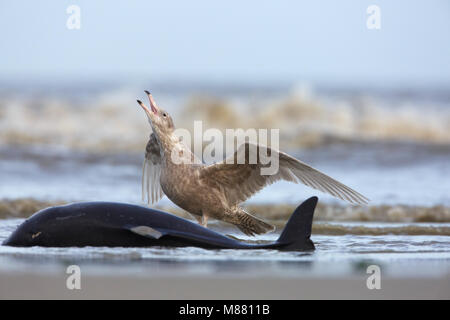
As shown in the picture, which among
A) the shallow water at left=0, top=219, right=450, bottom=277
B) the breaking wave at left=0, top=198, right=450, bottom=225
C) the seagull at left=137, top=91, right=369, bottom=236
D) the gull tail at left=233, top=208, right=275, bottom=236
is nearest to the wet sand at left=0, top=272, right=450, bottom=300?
the shallow water at left=0, top=219, right=450, bottom=277

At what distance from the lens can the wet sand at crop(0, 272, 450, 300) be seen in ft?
19.2

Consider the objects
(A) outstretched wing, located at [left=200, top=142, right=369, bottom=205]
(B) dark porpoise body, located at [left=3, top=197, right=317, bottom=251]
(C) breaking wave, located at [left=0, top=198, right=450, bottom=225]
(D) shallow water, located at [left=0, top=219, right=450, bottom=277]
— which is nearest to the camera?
(D) shallow water, located at [left=0, top=219, right=450, bottom=277]

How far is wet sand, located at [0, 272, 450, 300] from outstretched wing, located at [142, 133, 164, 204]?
2715 millimetres

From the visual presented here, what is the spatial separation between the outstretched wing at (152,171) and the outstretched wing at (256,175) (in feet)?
3.44

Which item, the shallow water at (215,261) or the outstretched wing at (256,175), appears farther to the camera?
the outstretched wing at (256,175)

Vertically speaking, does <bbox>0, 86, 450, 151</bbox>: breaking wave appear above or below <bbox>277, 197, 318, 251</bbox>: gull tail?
above

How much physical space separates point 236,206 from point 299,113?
1228 centimetres

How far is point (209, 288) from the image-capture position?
5934 mm

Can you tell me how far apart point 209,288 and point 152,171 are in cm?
317

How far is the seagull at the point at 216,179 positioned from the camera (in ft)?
24.6

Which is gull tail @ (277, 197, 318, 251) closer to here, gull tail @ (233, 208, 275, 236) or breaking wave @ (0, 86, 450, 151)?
gull tail @ (233, 208, 275, 236)

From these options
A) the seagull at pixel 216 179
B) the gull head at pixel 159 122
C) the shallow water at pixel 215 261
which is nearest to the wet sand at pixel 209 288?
the shallow water at pixel 215 261

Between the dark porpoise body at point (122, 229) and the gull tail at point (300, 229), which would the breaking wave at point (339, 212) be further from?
the dark porpoise body at point (122, 229)

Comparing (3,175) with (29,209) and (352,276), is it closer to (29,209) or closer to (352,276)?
(29,209)
